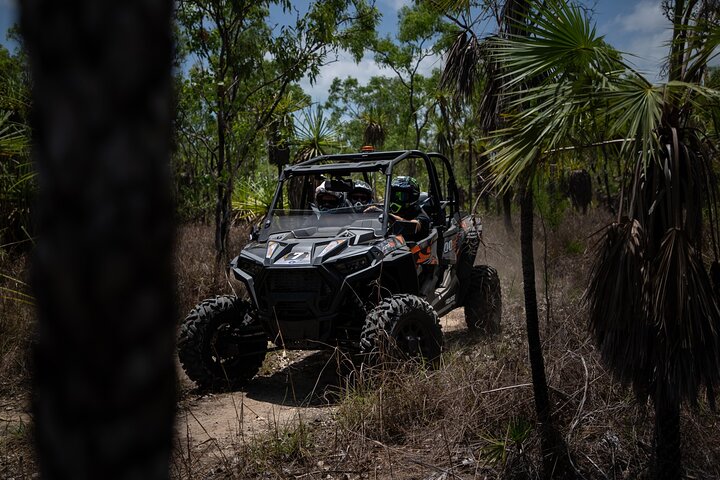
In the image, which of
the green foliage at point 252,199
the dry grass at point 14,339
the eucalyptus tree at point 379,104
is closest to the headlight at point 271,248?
the dry grass at point 14,339

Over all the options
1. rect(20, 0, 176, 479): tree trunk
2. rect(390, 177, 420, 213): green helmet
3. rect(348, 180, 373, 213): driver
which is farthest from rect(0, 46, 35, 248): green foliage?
rect(20, 0, 176, 479): tree trunk

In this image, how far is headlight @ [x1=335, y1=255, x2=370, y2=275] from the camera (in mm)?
6164

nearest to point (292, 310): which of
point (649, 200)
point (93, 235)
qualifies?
point (649, 200)

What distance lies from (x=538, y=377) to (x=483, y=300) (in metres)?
3.57

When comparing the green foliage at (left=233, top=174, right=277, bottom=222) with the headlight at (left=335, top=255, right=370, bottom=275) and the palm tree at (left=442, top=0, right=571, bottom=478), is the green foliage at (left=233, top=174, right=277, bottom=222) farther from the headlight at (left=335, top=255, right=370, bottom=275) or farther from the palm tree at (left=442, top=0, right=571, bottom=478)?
the palm tree at (left=442, top=0, right=571, bottom=478)

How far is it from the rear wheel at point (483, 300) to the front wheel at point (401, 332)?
6.38ft

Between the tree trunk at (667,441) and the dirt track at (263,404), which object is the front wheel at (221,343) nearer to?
the dirt track at (263,404)

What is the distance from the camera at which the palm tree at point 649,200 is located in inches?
157

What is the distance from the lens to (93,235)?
2.50 feet

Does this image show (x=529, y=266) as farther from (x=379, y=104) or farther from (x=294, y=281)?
(x=379, y=104)

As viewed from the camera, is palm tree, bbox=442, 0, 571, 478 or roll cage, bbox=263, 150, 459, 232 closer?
palm tree, bbox=442, 0, 571, 478

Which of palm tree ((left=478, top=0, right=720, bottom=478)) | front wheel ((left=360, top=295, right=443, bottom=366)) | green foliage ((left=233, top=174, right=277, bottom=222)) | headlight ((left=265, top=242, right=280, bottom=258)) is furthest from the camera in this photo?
green foliage ((left=233, top=174, right=277, bottom=222))

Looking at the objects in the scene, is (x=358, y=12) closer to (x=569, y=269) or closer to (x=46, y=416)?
(x=569, y=269)

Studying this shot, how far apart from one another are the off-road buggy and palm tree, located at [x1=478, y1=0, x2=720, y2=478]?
1.96 meters
